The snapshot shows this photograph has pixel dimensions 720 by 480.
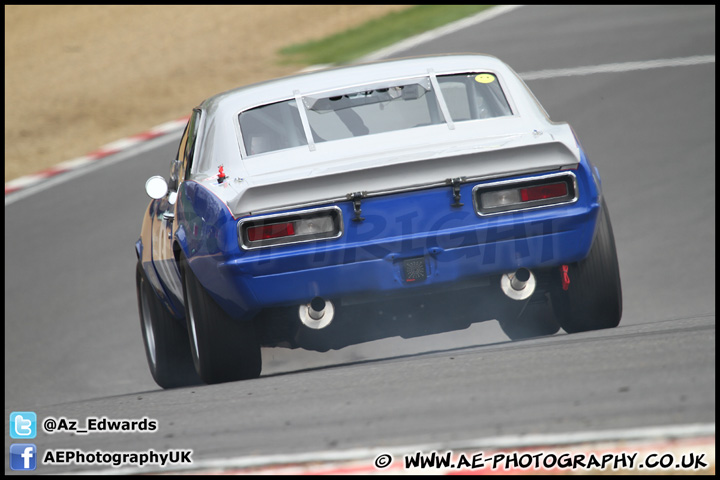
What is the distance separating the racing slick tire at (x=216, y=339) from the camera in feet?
16.5

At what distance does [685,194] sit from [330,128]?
4989 mm

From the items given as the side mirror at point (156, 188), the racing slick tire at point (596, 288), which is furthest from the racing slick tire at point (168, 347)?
the racing slick tire at point (596, 288)

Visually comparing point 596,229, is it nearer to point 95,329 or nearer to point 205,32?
point 95,329


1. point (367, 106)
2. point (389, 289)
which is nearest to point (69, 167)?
point (367, 106)

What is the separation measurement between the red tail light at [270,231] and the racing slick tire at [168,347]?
5.83 feet

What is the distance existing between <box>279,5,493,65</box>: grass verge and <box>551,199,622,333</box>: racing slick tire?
11527mm

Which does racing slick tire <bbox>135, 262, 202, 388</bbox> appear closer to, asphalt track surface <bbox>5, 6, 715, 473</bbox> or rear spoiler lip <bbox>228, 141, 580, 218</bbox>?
asphalt track surface <bbox>5, 6, 715, 473</bbox>

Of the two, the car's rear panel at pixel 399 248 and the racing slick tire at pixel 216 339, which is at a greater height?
the car's rear panel at pixel 399 248

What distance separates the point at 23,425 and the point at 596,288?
2679 mm

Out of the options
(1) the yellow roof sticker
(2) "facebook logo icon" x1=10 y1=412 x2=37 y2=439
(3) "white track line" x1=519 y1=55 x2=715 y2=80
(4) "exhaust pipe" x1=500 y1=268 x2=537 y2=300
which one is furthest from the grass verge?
(2) "facebook logo icon" x1=10 y1=412 x2=37 y2=439

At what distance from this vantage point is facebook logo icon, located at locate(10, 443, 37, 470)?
3974mm

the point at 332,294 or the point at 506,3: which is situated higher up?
the point at 506,3

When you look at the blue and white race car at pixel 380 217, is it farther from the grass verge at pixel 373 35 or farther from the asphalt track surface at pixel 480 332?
the grass verge at pixel 373 35

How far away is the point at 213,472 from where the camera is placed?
11.6ft
